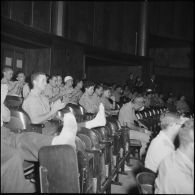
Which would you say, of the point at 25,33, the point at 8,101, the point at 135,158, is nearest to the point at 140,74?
the point at 25,33

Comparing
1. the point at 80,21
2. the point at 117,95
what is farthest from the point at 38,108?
the point at 80,21

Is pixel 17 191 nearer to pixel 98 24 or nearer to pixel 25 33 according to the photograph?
pixel 25 33

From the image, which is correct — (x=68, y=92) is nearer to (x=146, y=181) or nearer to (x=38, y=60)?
(x=38, y=60)

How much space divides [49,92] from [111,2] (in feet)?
24.0

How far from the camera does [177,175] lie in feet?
4.88

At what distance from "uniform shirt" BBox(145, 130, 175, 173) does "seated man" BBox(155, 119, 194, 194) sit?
0.51 m

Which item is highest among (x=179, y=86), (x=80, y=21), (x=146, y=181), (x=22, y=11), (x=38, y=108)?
(x=80, y=21)

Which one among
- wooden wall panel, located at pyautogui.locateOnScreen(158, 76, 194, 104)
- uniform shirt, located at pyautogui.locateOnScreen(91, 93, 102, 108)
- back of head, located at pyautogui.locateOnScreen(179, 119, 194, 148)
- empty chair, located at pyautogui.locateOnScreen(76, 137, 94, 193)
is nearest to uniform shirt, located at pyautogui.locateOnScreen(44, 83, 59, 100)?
uniform shirt, located at pyautogui.locateOnScreen(91, 93, 102, 108)

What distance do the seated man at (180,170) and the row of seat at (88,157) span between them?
58cm

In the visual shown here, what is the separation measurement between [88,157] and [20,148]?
556 mm

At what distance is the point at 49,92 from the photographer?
4.96 metres

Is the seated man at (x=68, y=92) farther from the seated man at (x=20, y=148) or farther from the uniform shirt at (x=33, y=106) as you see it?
the seated man at (x=20, y=148)

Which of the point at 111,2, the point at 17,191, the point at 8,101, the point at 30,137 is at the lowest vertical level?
the point at 17,191

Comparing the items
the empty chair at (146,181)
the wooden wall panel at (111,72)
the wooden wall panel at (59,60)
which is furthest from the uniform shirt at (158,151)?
the wooden wall panel at (111,72)
